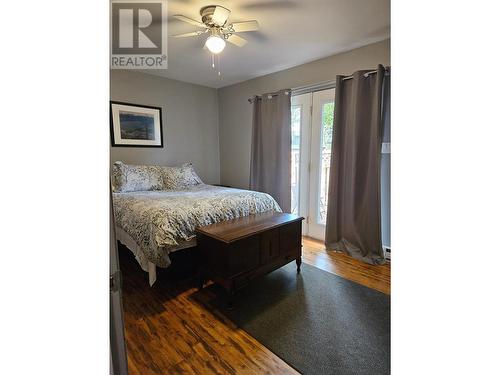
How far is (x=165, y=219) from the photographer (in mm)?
2121

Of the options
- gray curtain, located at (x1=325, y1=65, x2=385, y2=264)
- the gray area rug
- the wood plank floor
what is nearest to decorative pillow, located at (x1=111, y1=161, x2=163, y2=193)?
the wood plank floor

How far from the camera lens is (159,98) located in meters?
3.93

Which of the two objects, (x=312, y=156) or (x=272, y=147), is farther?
(x=272, y=147)

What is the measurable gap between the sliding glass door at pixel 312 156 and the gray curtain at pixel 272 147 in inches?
7.0

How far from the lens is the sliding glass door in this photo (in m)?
3.32

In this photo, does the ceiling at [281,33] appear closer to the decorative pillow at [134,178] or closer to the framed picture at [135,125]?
the framed picture at [135,125]

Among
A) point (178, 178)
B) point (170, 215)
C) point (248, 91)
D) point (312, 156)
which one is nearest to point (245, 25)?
point (170, 215)

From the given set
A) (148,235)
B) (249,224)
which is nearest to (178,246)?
(148,235)

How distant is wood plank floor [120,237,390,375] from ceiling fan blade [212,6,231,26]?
2.27 metres

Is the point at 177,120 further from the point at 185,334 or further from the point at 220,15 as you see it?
the point at 185,334

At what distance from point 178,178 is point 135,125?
A: 3.30 feet

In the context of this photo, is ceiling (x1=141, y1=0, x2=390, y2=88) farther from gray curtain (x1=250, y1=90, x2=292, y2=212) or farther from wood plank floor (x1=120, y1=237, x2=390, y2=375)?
wood plank floor (x1=120, y1=237, x2=390, y2=375)
